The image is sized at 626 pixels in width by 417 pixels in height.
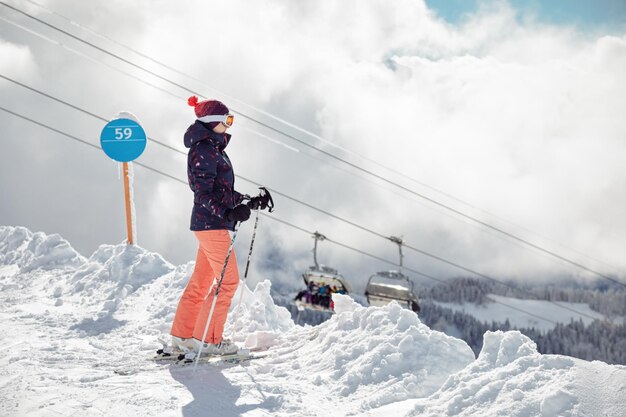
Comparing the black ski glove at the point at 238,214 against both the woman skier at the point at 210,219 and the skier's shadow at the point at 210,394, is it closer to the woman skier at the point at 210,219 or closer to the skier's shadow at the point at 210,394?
the woman skier at the point at 210,219

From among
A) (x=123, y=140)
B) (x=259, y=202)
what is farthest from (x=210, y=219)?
(x=123, y=140)

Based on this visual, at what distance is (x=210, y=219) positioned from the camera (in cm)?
536

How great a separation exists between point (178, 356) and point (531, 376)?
3.40 m

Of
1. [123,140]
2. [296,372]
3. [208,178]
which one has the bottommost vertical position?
[296,372]

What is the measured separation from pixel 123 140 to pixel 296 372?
6524mm

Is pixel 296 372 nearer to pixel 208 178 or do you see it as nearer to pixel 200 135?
pixel 208 178

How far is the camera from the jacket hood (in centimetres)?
534

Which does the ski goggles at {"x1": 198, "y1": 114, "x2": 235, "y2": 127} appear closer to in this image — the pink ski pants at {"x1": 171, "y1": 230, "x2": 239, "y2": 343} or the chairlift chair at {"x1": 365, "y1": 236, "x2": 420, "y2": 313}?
the pink ski pants at {"x1": 171, "y1": 230, "x2": 239, "y2": 343}

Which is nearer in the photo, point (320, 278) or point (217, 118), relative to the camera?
point (217, 118)

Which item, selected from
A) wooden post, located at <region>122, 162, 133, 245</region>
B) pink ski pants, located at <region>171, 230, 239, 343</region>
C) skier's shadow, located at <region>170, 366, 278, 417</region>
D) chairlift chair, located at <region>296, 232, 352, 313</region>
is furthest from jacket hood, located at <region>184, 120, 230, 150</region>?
chairlift chair, located at <region>296, 232, 352, 313</region>

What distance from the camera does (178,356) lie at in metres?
5.34

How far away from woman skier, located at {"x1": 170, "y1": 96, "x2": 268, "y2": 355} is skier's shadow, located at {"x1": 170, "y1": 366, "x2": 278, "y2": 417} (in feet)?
1.03

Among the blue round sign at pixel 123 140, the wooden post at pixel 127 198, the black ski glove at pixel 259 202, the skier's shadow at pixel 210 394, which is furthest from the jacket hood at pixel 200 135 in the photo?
the wooden post at pixel 127 198

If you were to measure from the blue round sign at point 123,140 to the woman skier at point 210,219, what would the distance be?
4.93 meters
